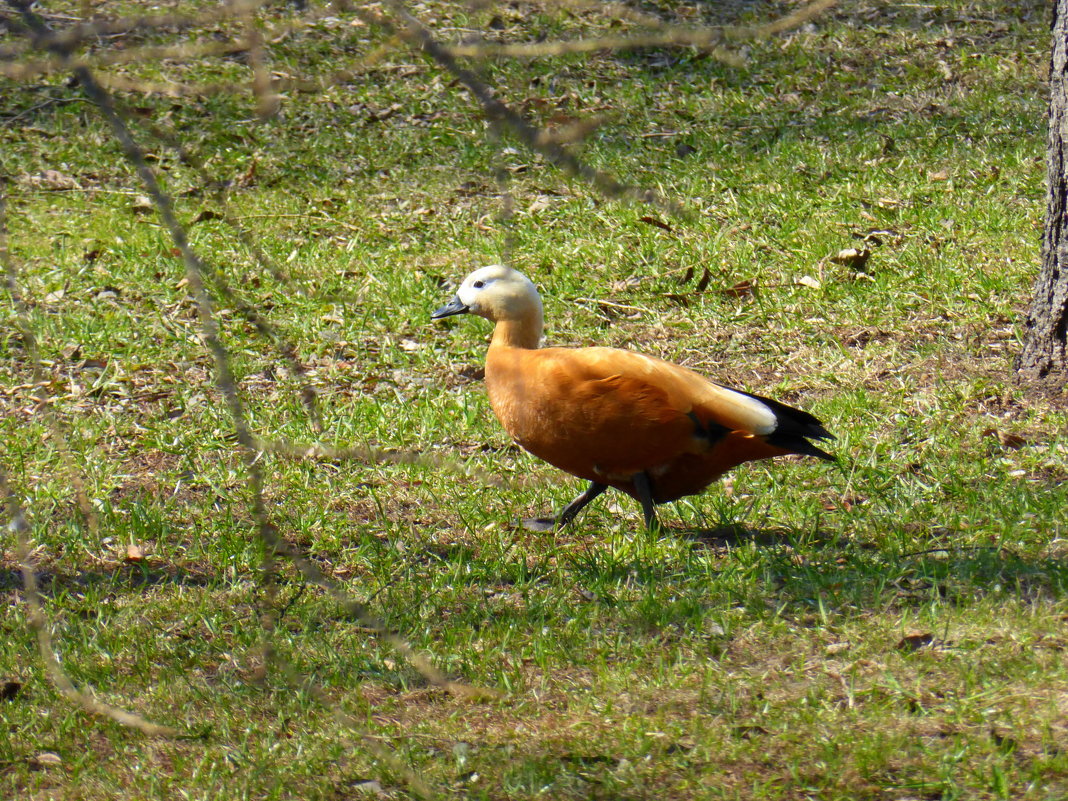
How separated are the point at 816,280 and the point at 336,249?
2.88 metres

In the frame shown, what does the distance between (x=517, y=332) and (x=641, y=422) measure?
35.0 inches

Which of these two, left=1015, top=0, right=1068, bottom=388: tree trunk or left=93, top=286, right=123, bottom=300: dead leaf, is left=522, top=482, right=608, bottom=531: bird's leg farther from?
left=93, top=286, right=123, bottom=300: dead leaf

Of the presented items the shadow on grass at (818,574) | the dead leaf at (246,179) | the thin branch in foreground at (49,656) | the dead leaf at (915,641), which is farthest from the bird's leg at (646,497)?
the dead leaf at (246,179)

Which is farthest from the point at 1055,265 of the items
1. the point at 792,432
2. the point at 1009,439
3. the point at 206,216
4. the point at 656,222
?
the point at 206,216

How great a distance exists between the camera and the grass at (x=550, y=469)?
3422 millimetres

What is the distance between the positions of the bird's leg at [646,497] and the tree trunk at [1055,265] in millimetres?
1954

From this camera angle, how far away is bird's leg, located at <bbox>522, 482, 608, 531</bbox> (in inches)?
190

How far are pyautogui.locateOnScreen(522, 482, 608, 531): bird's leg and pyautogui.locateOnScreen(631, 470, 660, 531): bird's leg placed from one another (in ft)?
0.70

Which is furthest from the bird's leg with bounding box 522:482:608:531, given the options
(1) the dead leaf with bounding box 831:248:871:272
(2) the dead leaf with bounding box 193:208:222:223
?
(2) the dead leaf with bounding box 193:208:222:223

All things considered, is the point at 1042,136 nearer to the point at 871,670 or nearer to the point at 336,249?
the point at 336,249

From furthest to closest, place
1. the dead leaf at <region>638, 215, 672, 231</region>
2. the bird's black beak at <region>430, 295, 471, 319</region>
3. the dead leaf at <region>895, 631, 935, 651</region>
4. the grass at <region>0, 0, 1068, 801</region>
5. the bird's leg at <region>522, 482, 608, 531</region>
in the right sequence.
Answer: the dead leaf at <region>638, 215, 672, 231</region> < the bird's black beak at <region>430, 295, 471, 319</region> < the bird's leg at <region>522, 482, 608, 531</region> < the dead leaf at <region>895, 631, 935, 651</region> < the grass at <region>0, 0, 1068, 801</region>

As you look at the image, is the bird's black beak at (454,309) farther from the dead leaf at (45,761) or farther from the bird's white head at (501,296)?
the dead leaf at (45,761)

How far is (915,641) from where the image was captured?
370cm

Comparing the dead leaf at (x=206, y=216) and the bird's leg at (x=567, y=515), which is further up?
the dead leaf at (x=206, y=216)
